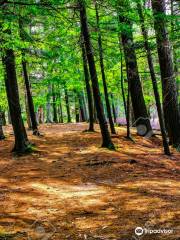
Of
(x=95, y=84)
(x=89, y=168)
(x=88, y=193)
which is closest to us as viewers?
(x=88, y=193)

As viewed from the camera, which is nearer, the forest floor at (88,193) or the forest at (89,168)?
the forest floor at (88,193)

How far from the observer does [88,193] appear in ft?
26.7

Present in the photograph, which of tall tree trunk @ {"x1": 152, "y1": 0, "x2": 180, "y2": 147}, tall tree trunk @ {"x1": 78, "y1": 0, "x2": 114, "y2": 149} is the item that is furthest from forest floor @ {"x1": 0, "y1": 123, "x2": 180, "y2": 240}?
tall tree trunk @ {"x1": 152, "y1": 0, "x2": 180, "y2": 147}

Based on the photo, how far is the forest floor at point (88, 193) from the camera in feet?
18.9

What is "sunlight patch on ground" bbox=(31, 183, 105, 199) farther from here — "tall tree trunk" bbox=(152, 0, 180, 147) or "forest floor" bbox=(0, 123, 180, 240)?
"tall tree trunk" bbox=(152, 0, 180, 147)

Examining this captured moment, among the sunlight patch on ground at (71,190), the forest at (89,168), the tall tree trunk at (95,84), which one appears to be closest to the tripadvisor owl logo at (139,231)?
the forest at (89,168)

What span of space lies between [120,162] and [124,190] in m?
3.49

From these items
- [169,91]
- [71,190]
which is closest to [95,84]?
[169,91]

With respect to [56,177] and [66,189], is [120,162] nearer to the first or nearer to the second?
[56,177]

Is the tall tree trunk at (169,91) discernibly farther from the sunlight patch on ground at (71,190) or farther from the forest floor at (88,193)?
the sunlight patch on ground at (71,190)

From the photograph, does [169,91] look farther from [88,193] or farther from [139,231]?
[139,231]

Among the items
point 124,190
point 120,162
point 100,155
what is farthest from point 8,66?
point 124,190

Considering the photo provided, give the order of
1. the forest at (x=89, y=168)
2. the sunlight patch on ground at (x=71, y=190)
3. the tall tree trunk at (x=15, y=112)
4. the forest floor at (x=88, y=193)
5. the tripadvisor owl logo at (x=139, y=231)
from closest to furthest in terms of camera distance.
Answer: the tripadvisor owl logo at (x=139, y=231)
the forest floor at (x=88, y=193)
the forest at (x=89, y=168)
the sunlight patch on ground at (x=71, y=190)
the tall tree trunk at (x=15, y=112)

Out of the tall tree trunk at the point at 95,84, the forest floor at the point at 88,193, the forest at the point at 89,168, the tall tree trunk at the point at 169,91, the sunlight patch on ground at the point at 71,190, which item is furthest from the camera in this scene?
the tall tree trunk at the point at 169,91
